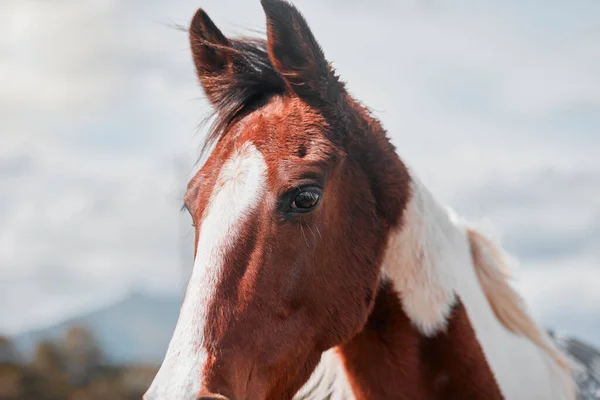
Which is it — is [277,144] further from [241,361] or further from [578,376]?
[578,376]

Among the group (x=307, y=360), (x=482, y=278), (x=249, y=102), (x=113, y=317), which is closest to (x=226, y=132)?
(x=249, y=102)

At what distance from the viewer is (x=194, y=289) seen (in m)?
2.37

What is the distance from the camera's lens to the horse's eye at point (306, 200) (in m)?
2.61

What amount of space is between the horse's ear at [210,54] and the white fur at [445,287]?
3.73 ft

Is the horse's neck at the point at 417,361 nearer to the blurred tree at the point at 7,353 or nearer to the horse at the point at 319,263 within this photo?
the horse at the point at 319,263

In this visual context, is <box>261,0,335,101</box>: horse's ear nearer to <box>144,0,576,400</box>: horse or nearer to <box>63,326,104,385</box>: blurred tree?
<box>144,0,576,400</box>: horse

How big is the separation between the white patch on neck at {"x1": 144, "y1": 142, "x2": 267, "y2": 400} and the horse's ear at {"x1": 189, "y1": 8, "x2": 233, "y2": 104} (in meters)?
0.67

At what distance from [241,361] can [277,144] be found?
0.92m

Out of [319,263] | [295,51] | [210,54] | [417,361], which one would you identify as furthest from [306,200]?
[210,54]

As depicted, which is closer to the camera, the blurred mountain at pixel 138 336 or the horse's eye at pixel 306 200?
the horse's eye at pixel 306 200

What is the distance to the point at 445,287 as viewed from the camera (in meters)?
3.07

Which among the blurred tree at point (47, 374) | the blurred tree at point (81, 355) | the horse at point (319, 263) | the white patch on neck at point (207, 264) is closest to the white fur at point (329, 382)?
the horse at point (319, 263)

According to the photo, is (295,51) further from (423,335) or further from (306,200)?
(423,335)

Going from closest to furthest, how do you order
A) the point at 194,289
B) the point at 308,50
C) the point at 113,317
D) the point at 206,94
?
the point at 194,289 → the point at 308,50 → the point at 206,94 → the point at 113,317
